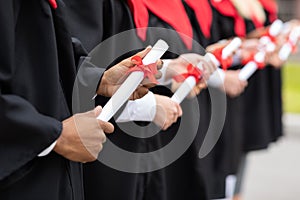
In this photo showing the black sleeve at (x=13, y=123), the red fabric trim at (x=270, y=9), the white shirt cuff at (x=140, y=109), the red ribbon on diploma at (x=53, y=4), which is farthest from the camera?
the red fabric trim at (x=270, y=9)

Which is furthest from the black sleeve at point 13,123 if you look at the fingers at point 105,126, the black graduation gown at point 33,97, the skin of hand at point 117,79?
the skin of hand at point 117,79

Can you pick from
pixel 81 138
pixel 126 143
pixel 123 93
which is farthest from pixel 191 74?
pixel 81 138

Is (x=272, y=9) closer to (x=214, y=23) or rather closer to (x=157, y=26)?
(x=214, y=23)

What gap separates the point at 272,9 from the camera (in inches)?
126

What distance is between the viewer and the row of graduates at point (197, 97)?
1.79m

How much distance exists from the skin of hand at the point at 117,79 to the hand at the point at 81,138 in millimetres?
125

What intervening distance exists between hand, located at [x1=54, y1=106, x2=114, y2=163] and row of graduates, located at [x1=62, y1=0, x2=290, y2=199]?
26 centimetres

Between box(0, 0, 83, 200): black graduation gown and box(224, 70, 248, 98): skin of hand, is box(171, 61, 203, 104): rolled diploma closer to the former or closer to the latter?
box(0, 0, 83, 200): black graduation gown

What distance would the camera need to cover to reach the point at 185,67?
6.03ft

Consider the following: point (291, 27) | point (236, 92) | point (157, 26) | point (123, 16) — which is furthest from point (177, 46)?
point (291, 27)

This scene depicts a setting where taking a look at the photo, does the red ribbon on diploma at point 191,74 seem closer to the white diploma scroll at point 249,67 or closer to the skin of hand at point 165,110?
the skin of hand at point 165,110

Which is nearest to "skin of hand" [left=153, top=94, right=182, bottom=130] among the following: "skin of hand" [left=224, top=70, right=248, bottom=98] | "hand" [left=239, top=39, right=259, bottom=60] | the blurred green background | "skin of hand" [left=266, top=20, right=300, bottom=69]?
"skin of hand" [left=224, top=70, right=248, bottom=98]

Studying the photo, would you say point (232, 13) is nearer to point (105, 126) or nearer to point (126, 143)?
point (126, 143)

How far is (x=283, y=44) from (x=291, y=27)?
0.23m
